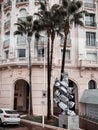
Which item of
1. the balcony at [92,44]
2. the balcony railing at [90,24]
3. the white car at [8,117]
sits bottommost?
the white car at [8,117]

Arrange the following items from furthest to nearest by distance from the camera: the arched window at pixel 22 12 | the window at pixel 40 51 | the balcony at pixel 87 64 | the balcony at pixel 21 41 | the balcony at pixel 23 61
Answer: the arched window at pixel 22 12
the balcony at pixel 21 41
the window at pixel 40 51
the balcony at pixel 87 64
the balcony at pixel 23 61

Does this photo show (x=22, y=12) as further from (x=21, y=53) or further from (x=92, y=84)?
(x=92, y=84)

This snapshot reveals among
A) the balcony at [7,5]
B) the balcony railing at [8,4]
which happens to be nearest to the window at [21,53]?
the balcony at [7,5]

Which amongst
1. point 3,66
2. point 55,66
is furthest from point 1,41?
point 55,66

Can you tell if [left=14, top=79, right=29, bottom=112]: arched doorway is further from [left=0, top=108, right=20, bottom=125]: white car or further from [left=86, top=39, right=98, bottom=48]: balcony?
[left=0, top=108, right=20, bottom=125]: white car

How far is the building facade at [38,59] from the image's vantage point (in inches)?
1544

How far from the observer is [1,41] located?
45.8m

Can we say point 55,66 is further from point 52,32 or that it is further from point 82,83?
point 52,32

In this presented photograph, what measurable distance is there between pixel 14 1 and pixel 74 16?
56.4 ft

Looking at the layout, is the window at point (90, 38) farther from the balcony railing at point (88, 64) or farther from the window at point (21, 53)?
the window at point (21, 53)

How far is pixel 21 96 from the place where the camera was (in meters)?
45.5

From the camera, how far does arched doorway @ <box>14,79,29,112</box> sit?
44.9m

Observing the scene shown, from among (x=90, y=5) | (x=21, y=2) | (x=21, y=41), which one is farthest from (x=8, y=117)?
(x=90, y=5)

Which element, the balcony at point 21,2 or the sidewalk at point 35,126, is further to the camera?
the balcony at point 21,2
